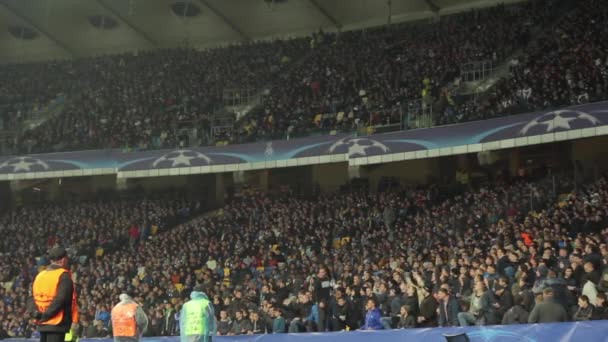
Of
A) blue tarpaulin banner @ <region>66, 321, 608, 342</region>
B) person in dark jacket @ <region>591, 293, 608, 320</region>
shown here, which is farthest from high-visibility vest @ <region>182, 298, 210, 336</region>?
person in dark jacket @ <region>591, 293, 608, 320</region>

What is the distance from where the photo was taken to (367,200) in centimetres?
2948

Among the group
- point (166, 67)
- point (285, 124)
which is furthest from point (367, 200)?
point (166, 67)

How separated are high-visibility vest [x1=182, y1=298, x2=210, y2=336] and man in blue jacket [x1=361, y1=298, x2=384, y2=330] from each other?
496cm

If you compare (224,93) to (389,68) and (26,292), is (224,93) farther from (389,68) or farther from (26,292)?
(26,292)

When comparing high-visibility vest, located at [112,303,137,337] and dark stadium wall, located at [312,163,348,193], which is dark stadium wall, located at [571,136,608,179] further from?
high-visibility vest, located at [112,303,137,337]

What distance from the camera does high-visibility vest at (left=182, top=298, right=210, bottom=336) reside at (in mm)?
14195

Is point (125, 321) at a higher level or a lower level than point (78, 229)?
lower

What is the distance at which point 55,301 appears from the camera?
888 cm

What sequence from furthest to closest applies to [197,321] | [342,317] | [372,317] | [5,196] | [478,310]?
[5,196], [342,317], [372,317], [478,310], [197,321]

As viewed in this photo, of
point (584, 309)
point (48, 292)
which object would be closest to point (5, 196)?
point (584, 309)

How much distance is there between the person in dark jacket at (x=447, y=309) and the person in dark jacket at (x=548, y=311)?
7.64ft

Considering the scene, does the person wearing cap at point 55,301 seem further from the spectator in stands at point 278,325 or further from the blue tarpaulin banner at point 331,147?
the blue tarpaulin banner at point 331,147

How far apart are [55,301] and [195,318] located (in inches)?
215

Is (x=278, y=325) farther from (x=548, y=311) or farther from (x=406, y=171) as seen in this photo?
(x=406, y=171)
